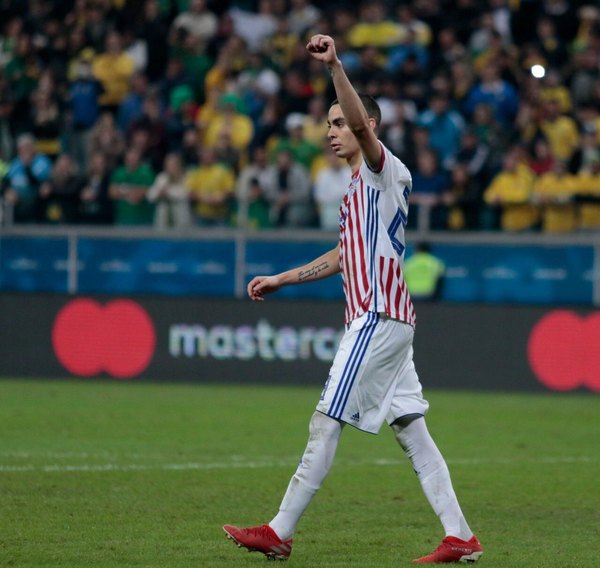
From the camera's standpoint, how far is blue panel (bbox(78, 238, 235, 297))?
17062 mm

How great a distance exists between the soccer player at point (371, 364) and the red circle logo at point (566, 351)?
400 inches

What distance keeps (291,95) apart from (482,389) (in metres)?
5.89

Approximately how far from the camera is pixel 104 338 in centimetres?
1769

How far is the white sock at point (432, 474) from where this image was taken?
6.63 metres

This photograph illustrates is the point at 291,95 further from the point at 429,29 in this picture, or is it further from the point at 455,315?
the point at 455,315

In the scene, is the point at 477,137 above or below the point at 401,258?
above

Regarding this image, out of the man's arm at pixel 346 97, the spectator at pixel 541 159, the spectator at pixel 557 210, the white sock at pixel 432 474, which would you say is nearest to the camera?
the man's arm at pixel 346 97

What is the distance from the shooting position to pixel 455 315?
56.0 ft

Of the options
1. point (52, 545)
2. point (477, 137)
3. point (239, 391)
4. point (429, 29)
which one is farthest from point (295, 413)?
point (429, 29)

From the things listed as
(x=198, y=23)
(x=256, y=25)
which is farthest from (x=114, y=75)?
(x=256, y=25)

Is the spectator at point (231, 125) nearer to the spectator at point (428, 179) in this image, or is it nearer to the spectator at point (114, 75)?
the spectator at point (114, 75)

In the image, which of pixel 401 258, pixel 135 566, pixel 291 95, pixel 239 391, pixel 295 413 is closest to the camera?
pixel 135 566

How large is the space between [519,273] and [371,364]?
10244 mm

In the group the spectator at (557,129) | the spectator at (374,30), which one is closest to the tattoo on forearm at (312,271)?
the spectator at (557,129)
